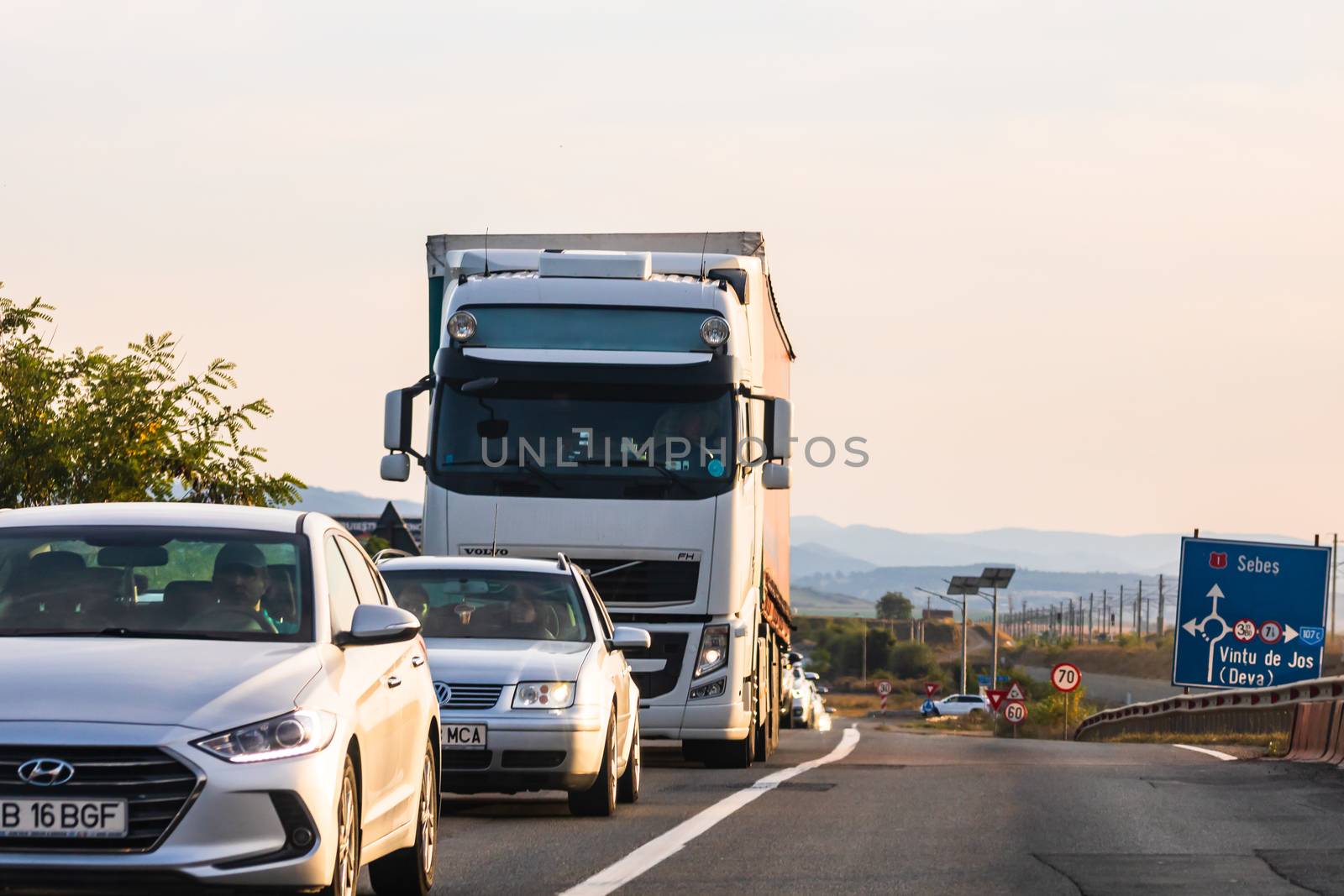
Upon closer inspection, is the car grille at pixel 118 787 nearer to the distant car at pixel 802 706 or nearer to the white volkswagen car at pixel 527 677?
the white volkswagen car at pixel 527 677

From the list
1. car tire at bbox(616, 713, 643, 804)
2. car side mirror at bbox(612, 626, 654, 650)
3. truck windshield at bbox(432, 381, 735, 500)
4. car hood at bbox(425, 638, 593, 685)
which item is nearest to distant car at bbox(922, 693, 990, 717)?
truck windshield at bbox(432, 381, 735, 500)

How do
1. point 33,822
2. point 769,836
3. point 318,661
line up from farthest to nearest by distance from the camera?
point 769,836 → point 318,661 → point 33,822

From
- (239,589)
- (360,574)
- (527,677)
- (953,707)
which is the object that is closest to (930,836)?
(527,677)

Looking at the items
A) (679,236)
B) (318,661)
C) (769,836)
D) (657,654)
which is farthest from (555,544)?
(318,661)

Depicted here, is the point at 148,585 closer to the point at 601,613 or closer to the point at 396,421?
the point at 601,613

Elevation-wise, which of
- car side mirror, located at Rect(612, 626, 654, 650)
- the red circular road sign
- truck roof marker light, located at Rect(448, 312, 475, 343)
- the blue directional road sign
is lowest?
the red circular road sign

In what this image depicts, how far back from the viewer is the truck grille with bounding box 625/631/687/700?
18.3m

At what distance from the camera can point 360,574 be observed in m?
8.77

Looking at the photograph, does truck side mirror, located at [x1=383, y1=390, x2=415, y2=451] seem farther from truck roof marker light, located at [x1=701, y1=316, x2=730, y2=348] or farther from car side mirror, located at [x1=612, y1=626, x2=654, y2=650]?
car side mirror, located at [x1=612, y1=626, x2=654, y2=650]

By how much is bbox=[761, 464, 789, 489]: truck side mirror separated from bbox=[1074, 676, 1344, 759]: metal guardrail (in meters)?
7.10

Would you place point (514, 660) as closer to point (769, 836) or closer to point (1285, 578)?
point (769, 836)

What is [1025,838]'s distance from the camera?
39.1 ft

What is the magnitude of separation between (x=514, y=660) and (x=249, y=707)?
609 cm

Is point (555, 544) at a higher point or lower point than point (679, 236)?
lower
